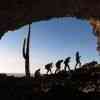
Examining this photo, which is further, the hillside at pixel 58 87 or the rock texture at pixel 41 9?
the rock texture at pixel 41 9

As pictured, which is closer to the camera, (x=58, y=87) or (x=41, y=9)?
(x=58, y=87)

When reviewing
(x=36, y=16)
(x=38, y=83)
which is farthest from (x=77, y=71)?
(x=36, y=16)

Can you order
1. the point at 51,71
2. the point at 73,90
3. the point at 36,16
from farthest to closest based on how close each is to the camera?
the point at 51,71
the point at 36,16
the point at 73,90

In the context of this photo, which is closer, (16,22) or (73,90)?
(73,90)

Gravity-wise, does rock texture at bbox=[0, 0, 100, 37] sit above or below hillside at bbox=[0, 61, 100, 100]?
above

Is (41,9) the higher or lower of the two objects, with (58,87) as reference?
higher

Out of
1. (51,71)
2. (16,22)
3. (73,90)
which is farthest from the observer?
(51,71)

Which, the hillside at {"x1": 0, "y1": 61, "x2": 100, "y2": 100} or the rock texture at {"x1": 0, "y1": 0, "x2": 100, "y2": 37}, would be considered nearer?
the hillside at {"x1": 0, "y1": 61, "x2": 100, "y2": 100}

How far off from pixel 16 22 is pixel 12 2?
2.36m

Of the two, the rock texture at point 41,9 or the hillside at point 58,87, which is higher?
the rock texture at point 41,9

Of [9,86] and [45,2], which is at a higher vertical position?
[45,2]

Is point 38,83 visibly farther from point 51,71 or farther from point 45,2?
point 51,71

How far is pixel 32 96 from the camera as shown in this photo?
9.05 m

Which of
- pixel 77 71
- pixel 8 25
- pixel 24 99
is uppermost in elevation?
pixel 8 25
